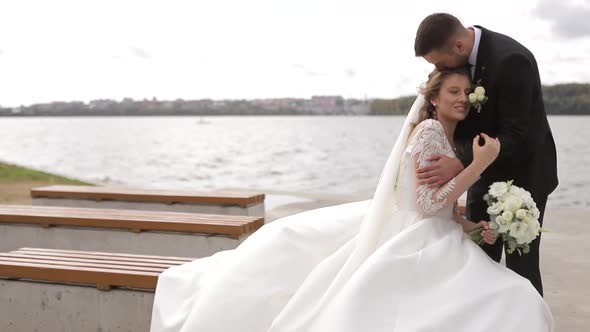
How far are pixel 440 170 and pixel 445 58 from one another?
610 mm

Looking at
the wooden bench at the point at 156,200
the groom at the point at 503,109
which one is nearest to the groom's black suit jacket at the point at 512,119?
the groom at the point at 503,109

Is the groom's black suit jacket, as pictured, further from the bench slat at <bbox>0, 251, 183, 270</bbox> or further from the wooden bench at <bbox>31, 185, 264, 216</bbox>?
the wooden bench at <bbox>31, 185, 264, 216</bbox>

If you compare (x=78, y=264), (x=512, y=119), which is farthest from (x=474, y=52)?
(x=78, y=264)

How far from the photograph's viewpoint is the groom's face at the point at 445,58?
3455 millimetres

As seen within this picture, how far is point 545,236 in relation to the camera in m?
8.28

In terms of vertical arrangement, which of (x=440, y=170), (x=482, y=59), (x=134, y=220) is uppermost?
(x=482, y=59)

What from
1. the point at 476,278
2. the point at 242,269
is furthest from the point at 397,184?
the point at 242,269

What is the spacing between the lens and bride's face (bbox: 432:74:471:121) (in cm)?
352

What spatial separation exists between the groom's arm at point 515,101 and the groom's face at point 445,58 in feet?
0.71

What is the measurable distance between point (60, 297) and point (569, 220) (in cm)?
727

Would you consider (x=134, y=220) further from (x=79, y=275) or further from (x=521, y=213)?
(x=521, y=213)

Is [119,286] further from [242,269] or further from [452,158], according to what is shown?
[452,158]

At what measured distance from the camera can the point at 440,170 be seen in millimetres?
3414

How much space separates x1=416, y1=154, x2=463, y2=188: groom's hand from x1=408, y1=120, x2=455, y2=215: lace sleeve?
2 cm
